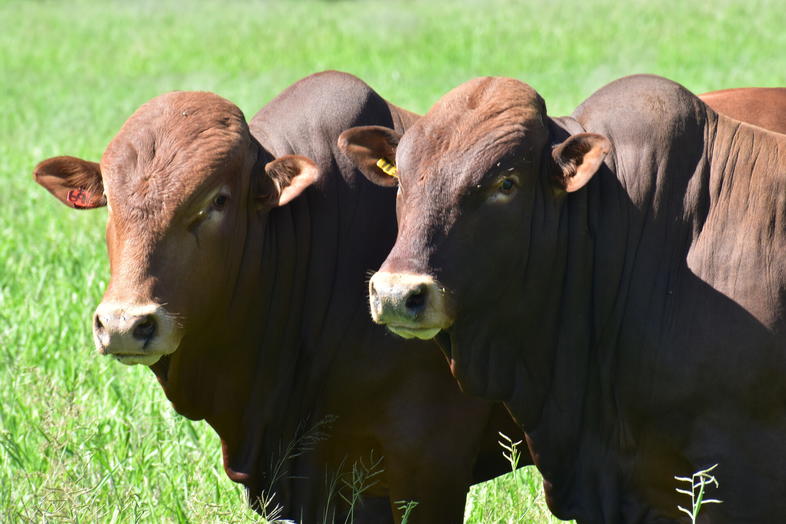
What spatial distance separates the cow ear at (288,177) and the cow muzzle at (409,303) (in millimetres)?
762

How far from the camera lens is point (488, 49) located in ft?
70.5

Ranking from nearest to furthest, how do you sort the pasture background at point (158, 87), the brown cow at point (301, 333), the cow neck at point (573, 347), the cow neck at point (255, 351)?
the cow neck at point (573, 347) < the brown cow at point (301, 333) < the cow neck at point (255, 351) < the pasture background at point (158, 87)

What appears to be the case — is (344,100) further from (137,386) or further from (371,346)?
(137,386)

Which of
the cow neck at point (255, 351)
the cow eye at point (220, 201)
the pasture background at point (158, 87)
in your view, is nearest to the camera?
the cow eye at point (220, 201)

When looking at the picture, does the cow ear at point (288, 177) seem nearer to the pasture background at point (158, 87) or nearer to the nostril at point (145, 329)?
the nostril at point (145, 329)

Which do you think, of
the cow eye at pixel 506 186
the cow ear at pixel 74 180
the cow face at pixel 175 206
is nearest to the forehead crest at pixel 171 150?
the cow face at pixel 175 206

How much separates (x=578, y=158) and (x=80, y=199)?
1.92m

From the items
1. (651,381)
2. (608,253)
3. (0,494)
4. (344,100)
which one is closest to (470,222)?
(608,253)

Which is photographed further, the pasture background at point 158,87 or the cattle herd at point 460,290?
the pasture background at point 158,87

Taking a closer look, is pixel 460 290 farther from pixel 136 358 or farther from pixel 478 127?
pixel 136 358

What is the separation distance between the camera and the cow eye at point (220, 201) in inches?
173

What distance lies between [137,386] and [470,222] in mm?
3168

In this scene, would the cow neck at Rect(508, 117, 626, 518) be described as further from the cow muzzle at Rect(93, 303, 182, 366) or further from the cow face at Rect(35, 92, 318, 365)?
the cow muzzle at Rect(93, 303, 182, 366)

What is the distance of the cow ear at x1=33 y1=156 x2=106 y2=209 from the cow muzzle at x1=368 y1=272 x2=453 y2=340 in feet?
4.58
